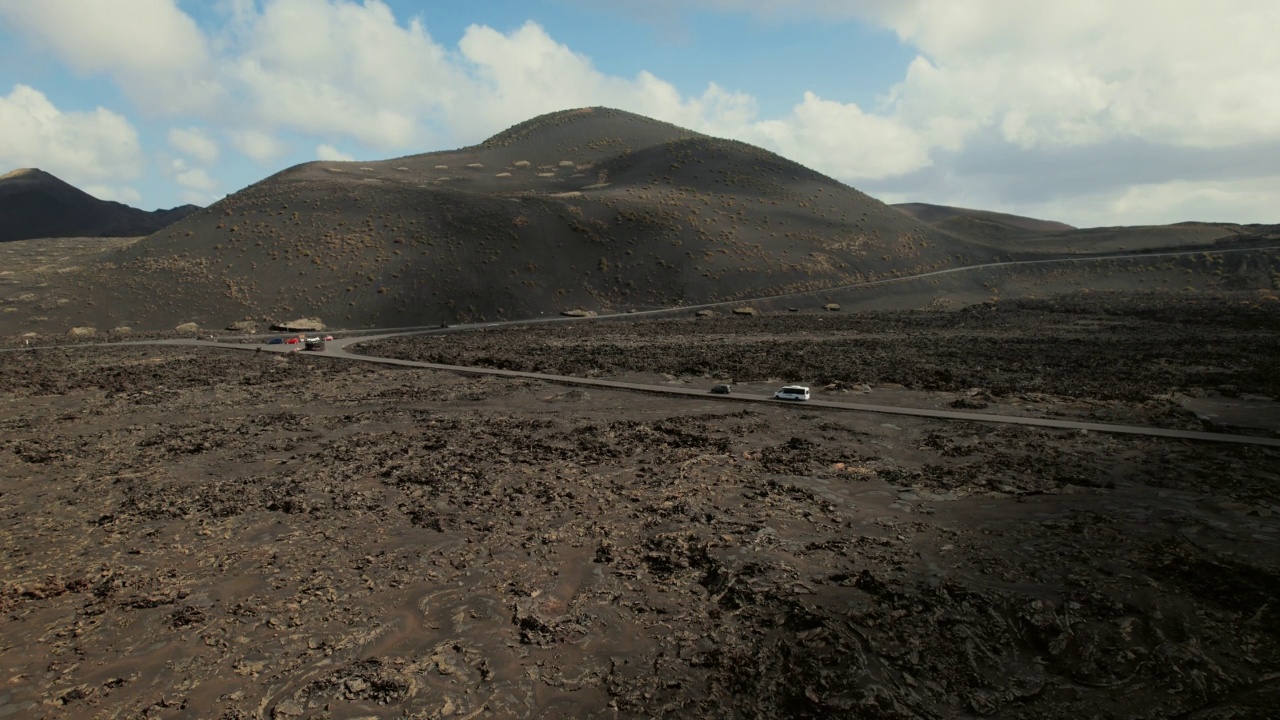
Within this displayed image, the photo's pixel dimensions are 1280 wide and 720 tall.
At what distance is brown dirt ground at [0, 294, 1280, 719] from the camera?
10.9m

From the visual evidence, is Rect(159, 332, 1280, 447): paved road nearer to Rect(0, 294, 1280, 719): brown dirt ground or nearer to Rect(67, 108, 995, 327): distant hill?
Rect(0, 294, 1280, 719): brown dirt ground

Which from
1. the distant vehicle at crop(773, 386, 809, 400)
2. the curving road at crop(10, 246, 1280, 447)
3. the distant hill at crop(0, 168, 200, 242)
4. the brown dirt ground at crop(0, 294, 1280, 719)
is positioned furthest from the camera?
the distant hill at crop(0, 168, 200, 242)

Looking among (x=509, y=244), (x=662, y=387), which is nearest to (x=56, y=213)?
(x=509, y=244)

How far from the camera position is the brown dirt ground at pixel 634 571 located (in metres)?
10.9

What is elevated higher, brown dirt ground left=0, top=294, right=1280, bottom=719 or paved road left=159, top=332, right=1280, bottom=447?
paved road left=159, top=332, right=1280, bottom=447

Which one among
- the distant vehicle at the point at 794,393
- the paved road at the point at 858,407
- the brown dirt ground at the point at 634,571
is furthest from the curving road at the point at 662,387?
the brown dirt ground at the point at 634,571

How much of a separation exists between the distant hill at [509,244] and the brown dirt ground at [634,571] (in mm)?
48823

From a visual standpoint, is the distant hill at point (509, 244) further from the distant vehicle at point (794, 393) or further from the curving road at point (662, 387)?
the distant vehicle at point (794, 393)

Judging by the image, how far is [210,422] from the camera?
1104 inches

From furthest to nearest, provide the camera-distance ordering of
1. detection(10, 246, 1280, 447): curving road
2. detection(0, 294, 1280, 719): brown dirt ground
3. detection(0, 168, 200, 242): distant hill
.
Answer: detection(0, 168, 200, 242): distant hill
detection(10, 246, 1280, 447): curving road
detection(0, 294, 1280, 719): brown dirt ground

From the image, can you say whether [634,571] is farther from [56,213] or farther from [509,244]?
[56,213]

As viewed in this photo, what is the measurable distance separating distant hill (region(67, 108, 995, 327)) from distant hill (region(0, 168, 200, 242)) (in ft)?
325

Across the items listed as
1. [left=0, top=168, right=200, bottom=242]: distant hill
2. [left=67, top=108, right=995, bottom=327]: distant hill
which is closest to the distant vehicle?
[left=67, top=108, right=995, bottom=327]: distant hill

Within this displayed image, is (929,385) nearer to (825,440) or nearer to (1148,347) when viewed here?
(825,440)
